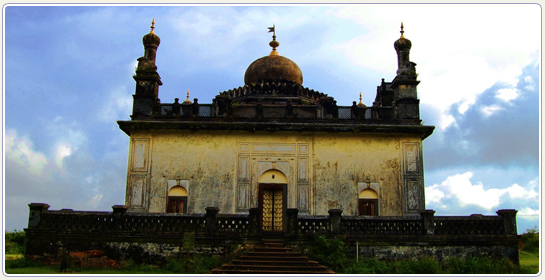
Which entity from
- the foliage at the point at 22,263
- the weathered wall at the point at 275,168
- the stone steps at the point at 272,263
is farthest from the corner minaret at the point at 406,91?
A: the foliage at the point at 22,263

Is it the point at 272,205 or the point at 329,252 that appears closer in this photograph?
the point at 329,252

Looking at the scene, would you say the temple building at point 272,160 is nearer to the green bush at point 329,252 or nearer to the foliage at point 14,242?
the green bush at point 329,252

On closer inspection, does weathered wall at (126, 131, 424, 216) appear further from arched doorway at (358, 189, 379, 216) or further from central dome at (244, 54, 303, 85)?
central dome at (244, 54, 303, 85)

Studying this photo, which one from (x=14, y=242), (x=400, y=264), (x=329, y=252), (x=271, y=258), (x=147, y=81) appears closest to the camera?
(x=271, y=258)

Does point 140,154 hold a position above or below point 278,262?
above

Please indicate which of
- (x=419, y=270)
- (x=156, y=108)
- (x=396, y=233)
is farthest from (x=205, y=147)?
(x=419, y=270)

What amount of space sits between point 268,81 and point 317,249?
35.0 feet

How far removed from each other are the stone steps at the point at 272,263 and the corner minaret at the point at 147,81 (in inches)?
313

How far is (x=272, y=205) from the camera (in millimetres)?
18438

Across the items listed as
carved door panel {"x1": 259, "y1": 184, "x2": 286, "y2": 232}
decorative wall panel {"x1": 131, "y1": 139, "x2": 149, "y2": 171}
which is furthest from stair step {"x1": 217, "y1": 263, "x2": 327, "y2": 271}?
decorative wall panel {"x1": 131, "y1": 139, "x2": 149, "y2": 171}

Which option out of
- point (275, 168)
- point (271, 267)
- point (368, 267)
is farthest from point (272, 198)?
point (271, 267)

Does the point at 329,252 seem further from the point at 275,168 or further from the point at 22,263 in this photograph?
the point at 22,263

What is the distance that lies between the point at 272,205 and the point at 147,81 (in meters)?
6.95

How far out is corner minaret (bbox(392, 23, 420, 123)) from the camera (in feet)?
63.2
